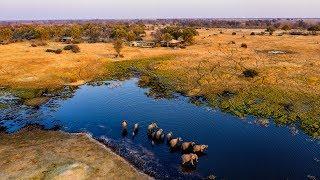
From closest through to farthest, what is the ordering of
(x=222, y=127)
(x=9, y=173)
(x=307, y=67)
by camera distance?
1. (x=9, y=173)
2. (x=222, y=127)
3. (x=307, y=67)

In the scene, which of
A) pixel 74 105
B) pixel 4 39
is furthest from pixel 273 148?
pixel 4 39

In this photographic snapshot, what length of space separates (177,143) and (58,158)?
1087 cm

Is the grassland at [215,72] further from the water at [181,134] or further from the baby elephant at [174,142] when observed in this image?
the baby elephant at [174,142]

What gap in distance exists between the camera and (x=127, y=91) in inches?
2181

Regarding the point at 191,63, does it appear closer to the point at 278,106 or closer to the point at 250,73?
the point at 250,73

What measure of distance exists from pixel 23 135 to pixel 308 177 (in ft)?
89.0

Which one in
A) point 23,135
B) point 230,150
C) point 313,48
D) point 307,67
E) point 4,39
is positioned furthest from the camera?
point 4,39

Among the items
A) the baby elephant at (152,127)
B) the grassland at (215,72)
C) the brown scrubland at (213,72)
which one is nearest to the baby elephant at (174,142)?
the baby elephant at (152,127)

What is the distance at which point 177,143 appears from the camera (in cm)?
3419

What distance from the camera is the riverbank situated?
27995mm

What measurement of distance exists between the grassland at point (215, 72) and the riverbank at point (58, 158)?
61.8 ft

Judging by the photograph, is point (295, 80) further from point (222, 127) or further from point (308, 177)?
point (308, 177)

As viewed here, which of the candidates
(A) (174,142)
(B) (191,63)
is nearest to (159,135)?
(A) (174,142)

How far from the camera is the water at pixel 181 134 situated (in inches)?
1174
